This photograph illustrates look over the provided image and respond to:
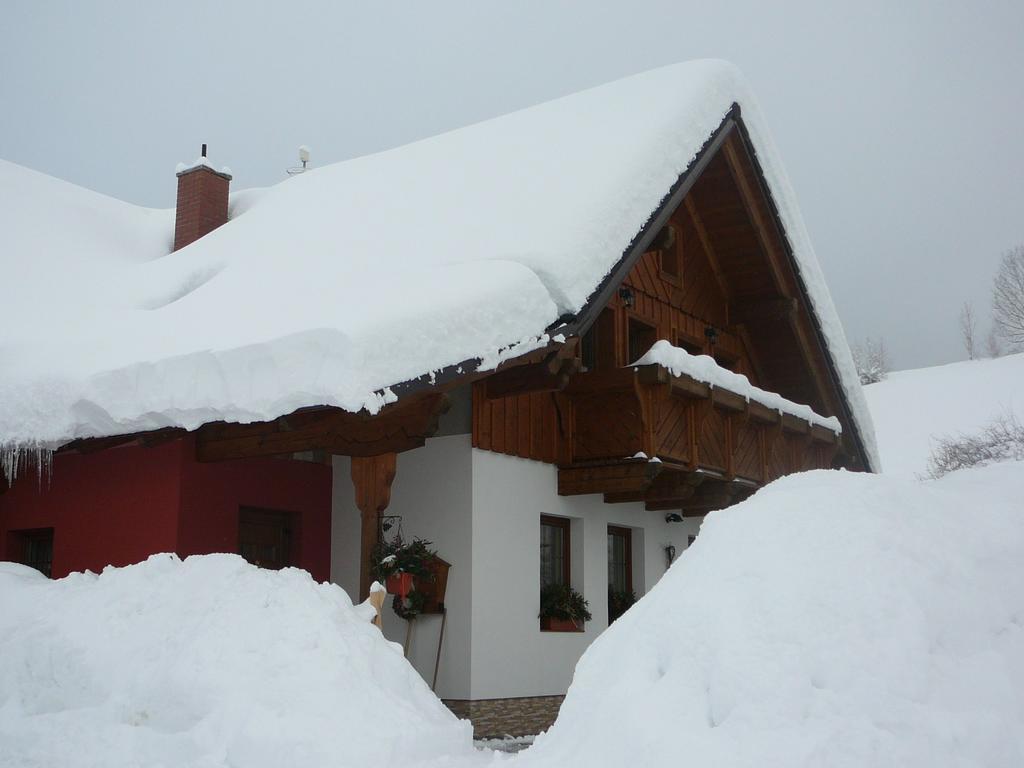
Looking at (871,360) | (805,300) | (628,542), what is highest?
(871,360)

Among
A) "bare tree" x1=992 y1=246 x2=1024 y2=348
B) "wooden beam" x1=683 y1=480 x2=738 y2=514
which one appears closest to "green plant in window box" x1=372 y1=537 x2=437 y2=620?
"wooden beam" x1=683 y1=480 x2=738 y2=514

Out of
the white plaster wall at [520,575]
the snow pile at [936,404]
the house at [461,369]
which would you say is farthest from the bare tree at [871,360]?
the white plaster wall at [520,575]

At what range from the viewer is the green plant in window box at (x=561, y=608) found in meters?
11.4

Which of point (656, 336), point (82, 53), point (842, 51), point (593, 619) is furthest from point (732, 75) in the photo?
point (82, 53)

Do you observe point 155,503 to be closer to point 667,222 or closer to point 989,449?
point 667,222

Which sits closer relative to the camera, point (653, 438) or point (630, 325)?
point (653, 438)

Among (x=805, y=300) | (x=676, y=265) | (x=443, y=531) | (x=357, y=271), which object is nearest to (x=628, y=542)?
(x=676, y=265)

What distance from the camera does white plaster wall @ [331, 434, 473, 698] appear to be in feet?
33.6

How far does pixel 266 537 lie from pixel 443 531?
1.93 metres

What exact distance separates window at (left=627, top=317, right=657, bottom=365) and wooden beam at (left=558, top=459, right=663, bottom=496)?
2309 mm

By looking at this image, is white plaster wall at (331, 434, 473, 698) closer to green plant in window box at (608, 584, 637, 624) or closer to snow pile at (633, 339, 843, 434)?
snow pile at (633, 339, 843, 434)

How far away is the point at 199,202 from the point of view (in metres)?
15.4

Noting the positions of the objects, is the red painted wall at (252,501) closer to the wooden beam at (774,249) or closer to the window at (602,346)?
the window at (602,346)

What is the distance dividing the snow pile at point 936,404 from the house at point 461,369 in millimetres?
26405
